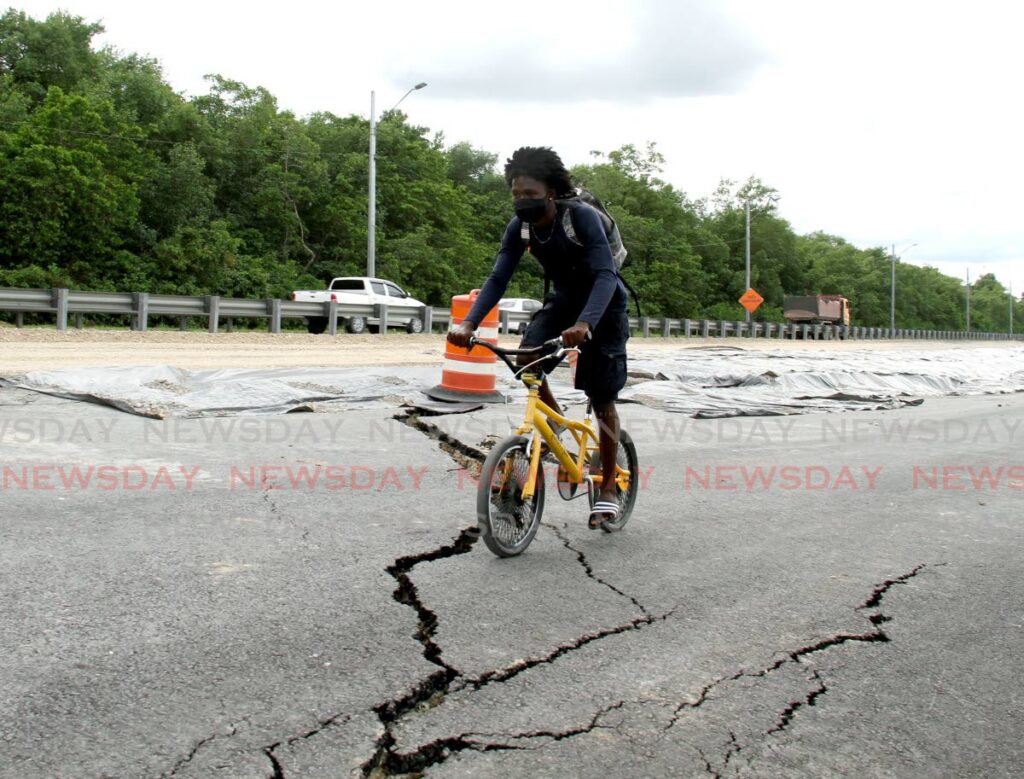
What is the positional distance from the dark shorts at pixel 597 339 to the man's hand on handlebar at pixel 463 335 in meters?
0.33

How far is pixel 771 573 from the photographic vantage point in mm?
4336

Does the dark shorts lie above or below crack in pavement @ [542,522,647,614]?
above

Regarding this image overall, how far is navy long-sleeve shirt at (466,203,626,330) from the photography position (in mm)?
4348

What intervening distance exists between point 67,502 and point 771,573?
11.7ft

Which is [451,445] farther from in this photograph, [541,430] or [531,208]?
[531,208]

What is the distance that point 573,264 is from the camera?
4.57 m

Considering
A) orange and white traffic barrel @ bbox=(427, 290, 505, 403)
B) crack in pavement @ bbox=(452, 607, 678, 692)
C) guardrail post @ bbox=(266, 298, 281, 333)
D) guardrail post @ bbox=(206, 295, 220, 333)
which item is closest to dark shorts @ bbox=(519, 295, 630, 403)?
crack in pavement @ bbox=(452, 607, 678, 692)

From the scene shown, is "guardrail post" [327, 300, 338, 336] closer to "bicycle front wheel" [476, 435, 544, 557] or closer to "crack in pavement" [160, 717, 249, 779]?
"bicycle front wheel" [476, 435, 544, 557]

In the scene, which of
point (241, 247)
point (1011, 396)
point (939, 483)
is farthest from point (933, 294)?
point (939, 483)

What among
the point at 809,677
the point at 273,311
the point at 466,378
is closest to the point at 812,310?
the point at 273,311

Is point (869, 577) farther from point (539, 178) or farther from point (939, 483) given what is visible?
point (939, 483)

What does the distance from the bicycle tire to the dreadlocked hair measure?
1337 mm

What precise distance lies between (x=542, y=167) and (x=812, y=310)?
54444 millimetres

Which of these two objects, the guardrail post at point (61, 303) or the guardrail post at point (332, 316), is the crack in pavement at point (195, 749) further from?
the guardrail post at point (332, 316)
